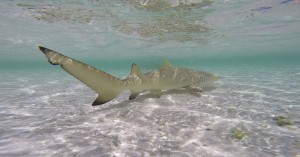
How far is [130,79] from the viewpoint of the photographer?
6.18 meters

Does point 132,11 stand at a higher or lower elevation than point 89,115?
higher

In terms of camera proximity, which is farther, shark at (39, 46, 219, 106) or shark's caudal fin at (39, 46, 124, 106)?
shark at (39, 46, 219, 106)

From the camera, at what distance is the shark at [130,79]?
3.68 m

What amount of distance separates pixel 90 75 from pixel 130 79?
218cm

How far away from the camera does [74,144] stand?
171 inches

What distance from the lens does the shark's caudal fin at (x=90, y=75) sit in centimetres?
343

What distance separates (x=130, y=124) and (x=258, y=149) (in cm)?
298

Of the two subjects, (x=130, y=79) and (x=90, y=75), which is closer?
(x=90, y=75)

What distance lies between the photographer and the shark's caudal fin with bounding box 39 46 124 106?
135 inches

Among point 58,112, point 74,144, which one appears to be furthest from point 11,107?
point 74,144

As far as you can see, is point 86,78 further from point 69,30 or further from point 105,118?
point 69,30

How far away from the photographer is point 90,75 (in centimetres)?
409

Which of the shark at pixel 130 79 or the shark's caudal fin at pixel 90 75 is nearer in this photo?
the shark's caudal fin at pixel 90 75

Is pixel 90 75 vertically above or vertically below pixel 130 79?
above
